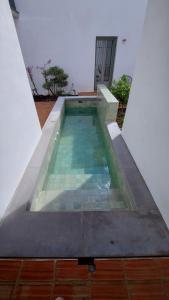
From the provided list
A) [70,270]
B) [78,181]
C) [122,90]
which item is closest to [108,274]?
[70,270]

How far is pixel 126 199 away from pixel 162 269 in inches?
38.1

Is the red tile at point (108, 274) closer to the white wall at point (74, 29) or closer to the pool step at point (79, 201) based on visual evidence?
the pool step at point (79, 201)

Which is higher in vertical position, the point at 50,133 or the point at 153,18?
the point at 153,18

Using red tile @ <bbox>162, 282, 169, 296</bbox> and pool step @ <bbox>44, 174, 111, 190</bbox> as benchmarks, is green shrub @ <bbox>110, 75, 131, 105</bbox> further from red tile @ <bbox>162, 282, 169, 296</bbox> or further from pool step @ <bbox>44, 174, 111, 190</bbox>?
red tile @ <bbox>162, 282, 169, 296</bbox>

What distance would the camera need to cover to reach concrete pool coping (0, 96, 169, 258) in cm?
150

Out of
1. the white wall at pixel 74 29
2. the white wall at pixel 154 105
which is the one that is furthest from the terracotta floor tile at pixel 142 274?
the white wall at pixel 74 29

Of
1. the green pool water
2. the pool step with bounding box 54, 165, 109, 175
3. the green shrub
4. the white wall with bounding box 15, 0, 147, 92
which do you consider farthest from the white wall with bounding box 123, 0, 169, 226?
the white wall with bounding box 15, 0, 147, 92

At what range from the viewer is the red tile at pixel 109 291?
1.23 meters

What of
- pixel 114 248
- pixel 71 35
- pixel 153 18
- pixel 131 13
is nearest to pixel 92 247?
pixel 114 248

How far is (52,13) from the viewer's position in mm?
6691

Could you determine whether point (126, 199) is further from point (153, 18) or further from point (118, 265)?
point (153, 18)

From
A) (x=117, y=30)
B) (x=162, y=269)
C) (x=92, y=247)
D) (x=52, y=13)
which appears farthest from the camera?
(x=117, y=30)

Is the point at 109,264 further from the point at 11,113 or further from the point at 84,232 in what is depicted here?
the point at 11,113

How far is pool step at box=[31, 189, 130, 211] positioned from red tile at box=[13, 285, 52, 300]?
94 cm
